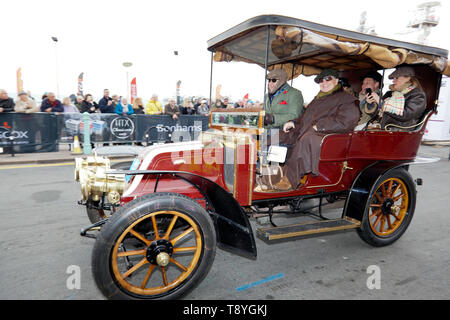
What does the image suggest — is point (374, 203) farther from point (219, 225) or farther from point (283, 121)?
point (219, 225)

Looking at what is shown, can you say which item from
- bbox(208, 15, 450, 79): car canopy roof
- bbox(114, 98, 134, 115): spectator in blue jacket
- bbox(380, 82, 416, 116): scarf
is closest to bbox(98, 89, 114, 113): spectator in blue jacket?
bbox(114, 98, 134, 115): spectator in blue jacket

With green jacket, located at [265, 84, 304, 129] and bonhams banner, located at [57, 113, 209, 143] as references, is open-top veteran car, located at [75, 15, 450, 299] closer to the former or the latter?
green jacket, located at [265, 84, 304, 129]

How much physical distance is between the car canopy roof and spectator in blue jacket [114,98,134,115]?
6209 mm

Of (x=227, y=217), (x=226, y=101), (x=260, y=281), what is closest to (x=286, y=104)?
(x=226, y=101)

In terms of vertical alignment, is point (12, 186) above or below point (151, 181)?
below

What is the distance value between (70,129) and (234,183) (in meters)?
7.54

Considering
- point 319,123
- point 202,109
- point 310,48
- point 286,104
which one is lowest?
point 319,123

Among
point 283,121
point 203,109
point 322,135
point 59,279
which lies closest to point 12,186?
point 59,279

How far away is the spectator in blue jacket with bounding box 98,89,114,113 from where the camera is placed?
9008 mm

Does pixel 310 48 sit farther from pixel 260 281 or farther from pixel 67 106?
pixel 67 106

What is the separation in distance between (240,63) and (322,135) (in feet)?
4.58

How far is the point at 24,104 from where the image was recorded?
7934mm

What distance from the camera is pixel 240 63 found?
3.62 m
